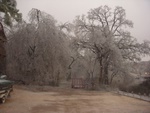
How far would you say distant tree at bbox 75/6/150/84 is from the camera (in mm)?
20250

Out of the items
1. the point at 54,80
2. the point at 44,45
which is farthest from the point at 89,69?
the point at 44,45

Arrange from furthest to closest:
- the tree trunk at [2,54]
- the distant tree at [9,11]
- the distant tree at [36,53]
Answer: the distant tree at [36,53], the tree trunk at [2,54], the distant tree at [9,11]

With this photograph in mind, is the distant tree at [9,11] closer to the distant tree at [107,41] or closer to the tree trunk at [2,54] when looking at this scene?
the tree trunk at [2,54]

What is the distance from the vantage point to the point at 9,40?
59.7 ft

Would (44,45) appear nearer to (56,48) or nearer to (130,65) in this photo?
(56,48)

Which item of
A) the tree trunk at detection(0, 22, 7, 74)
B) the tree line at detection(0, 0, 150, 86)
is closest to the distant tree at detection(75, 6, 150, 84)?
the tree line at detection(0, 0, 150, 86)

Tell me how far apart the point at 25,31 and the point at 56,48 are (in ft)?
9.80

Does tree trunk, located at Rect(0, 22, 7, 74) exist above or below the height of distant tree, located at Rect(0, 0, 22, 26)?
below

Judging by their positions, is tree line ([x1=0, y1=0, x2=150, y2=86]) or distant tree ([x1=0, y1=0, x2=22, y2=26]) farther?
tree line ([x1=0, y1=0, x2=150, y2=86])

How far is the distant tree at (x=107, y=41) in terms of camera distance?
20.2 meters

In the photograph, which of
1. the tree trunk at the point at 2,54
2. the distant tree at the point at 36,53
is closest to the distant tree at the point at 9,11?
the tree trunk at the point at 2,54

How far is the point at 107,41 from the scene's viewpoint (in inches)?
789

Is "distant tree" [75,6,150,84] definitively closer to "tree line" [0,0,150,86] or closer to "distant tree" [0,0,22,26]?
"tree line" [0,0,150,86]

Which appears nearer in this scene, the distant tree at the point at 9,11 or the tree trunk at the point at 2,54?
the distant tree at the point at 9,11
